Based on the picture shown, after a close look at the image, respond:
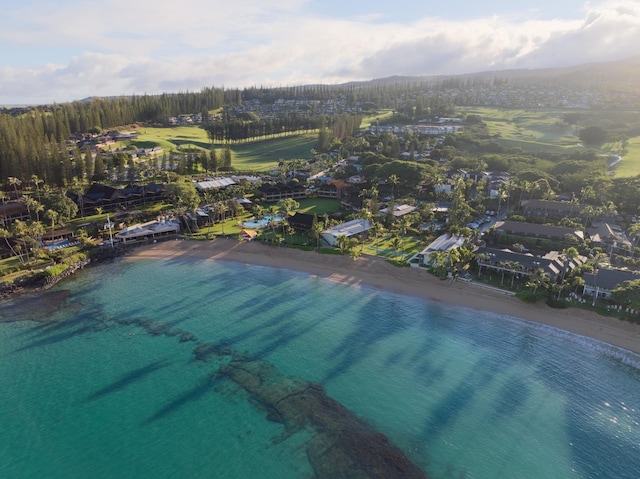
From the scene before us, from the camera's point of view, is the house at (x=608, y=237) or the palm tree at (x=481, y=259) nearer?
the palm tree at (x=481, y=259)

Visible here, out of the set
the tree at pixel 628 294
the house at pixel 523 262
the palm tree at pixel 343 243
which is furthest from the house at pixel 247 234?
the tree at pixel 628 294

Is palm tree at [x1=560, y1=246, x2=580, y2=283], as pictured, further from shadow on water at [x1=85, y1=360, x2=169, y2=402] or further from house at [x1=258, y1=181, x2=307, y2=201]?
house at [x1=258, y1=181, x2=307, y2=201]

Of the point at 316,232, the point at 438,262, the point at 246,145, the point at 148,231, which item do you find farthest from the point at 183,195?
the point at 246,145

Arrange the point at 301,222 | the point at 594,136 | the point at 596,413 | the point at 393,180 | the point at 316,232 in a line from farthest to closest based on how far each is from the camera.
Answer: the point at 594,136 → the point at 393,180 → the point at 301,222 → the point at 316,232 → the point at 596,413

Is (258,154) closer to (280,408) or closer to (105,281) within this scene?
(105,281)

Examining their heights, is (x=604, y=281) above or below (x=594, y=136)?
A: below

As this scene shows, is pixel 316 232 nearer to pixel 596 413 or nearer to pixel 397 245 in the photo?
pixel 397 245

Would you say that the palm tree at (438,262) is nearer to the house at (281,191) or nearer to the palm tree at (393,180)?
the palm tree at (393,180)
